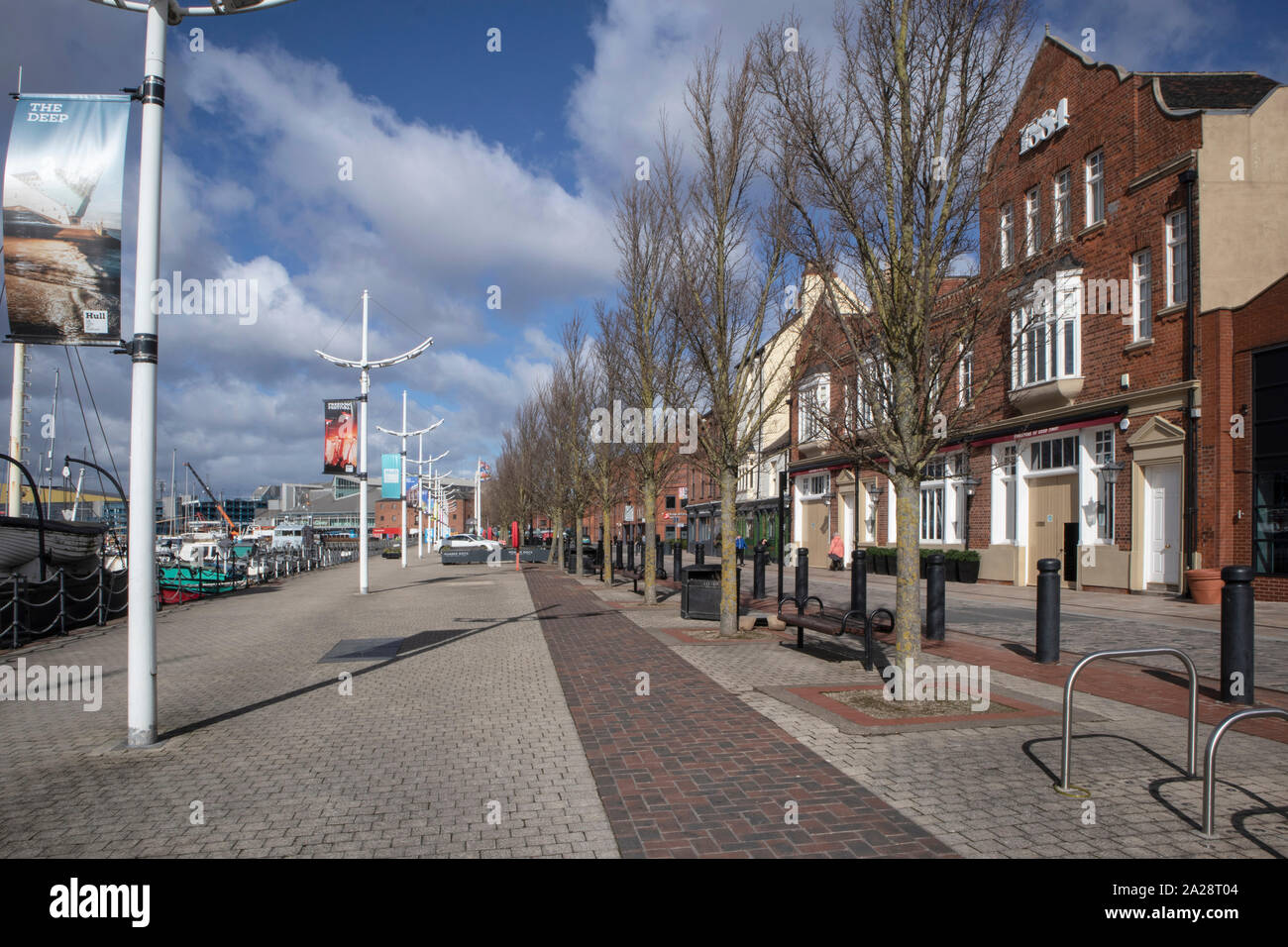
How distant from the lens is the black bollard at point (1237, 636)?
7.80 metres

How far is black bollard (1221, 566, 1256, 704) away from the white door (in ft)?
39.7

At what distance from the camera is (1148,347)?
19.3m

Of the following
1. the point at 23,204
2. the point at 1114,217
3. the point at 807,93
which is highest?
the point at 1114,217

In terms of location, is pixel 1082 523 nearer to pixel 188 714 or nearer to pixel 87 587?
pixel 188 714

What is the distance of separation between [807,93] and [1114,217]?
16.2 m

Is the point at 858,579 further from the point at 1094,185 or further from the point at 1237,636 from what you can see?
the point at 1094,185

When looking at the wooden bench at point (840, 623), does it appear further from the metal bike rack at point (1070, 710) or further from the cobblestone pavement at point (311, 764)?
the metal bike rack at point (1070, 710)

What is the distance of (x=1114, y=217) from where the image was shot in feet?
67.2

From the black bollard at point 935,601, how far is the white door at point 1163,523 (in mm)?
9210

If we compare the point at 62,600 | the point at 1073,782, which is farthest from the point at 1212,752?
the point at 62,600

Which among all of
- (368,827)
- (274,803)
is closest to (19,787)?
(274,803)

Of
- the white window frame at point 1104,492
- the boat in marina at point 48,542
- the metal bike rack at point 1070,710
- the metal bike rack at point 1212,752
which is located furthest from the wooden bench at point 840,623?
the boat in marina at point 48,542

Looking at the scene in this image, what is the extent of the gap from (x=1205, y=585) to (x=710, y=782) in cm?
1534

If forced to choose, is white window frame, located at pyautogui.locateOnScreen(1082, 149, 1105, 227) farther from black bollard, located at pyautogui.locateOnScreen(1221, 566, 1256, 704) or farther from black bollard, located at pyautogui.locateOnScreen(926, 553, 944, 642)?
black bollard, located at pyautogui.locateOnScreen(1221, 566, 1256, 704)
